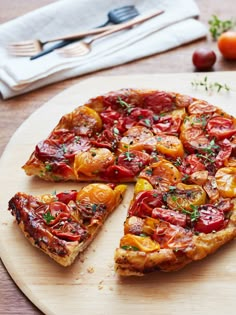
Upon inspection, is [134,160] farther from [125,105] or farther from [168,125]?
[125,105]

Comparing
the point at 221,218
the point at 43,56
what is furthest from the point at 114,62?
the point at 221,218

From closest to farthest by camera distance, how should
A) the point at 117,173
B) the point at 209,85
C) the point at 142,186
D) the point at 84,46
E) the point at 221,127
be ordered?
the point at 142,186 < the point at 117,173 < the point at 221,127 < the point at 209,85 < the point at 84,46

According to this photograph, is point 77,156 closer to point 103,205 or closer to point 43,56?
point 103,205

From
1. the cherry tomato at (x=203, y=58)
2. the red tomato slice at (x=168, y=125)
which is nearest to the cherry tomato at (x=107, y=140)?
the red tomato slice at (x=168, y=125)

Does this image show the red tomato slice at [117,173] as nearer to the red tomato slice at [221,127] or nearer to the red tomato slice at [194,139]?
the red tomato slice at [194,139]

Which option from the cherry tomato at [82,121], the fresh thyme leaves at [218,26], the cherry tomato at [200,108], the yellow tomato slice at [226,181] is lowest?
the fresh thyme leaves at [218,26]

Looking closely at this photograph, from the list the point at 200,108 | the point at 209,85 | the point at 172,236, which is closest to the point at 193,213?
the point at 172,236

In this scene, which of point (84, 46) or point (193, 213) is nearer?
point (193, 213)
